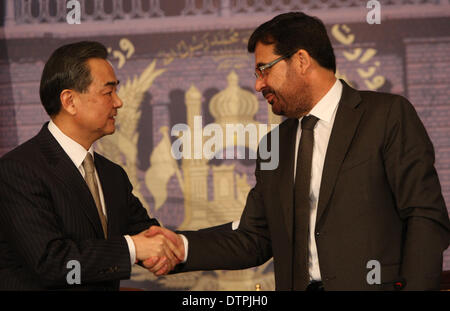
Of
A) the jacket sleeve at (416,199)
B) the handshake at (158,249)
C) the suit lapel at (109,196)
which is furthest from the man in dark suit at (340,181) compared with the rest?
the suit lapel at (109,196)

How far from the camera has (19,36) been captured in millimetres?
4406

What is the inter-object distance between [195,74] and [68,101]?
177 cm

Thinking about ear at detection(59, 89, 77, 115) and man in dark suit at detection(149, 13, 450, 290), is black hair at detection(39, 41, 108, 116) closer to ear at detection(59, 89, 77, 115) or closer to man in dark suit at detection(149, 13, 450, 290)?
ear at detection(59, 89, 77, 115)

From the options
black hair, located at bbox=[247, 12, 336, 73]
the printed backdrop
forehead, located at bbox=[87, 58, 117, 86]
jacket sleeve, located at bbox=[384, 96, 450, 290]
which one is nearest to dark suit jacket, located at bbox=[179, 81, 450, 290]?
jacket sleeve, located at bbox=[384, 96, 450, 290]

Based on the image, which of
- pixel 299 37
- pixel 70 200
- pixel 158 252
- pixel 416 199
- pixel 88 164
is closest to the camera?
pixel 416 199

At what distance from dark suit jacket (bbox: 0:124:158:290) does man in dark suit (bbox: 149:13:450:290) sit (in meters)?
0.76

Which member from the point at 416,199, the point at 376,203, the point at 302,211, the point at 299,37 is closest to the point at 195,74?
the point at 299,37

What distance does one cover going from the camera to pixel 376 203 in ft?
7.48

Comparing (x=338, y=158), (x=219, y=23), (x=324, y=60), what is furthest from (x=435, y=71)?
(x=338, y=158)

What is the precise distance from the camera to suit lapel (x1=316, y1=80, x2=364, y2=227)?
231cm

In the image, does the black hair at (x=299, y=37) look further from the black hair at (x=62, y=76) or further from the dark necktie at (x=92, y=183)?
the dark necktie at (x=92, y=183)

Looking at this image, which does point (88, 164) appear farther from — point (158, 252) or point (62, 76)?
point (158, 252)
